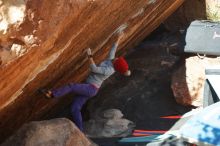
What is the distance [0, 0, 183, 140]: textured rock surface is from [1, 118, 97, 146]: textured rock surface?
1.58 ft

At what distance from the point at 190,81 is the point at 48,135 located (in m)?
4.92

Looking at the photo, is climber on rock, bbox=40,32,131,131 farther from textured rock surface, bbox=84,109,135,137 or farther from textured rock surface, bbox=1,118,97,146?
textured rock surface, bbox=84,109,135,137

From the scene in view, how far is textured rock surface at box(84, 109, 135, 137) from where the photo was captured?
8.88 metres

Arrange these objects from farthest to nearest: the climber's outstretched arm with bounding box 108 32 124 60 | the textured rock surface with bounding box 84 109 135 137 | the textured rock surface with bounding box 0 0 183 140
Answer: the textured rock surface with bounding box 84 109 135 137
the climber's outstretched arm with bounding box 108 32 124 60
the textured rock surface with bounding box 0 0 183 140

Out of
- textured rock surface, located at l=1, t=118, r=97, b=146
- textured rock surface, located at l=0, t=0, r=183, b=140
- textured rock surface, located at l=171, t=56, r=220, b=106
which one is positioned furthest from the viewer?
textured rock surface, located at l=171, t=56, r=220, b=106

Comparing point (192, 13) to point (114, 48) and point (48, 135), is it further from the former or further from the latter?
point (48, 135)

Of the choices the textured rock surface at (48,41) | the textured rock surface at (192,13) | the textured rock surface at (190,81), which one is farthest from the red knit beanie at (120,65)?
the textured rock surface at (192,13)

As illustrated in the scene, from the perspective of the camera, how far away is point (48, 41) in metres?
4.56

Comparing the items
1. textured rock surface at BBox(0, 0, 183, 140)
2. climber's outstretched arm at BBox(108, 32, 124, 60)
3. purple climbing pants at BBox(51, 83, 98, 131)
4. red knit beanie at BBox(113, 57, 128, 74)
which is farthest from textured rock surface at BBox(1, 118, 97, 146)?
red knit beanie at BBox(113, 57, 128, 74)

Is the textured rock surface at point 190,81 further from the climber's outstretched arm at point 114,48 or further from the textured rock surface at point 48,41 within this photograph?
the climber's outstretched arm at point 114,48

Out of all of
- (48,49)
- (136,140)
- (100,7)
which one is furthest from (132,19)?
(48,49)

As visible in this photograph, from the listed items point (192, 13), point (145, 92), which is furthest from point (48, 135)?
point (192, 13)

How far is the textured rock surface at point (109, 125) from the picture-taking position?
888cm

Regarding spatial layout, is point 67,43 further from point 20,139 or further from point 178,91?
point 178,91
